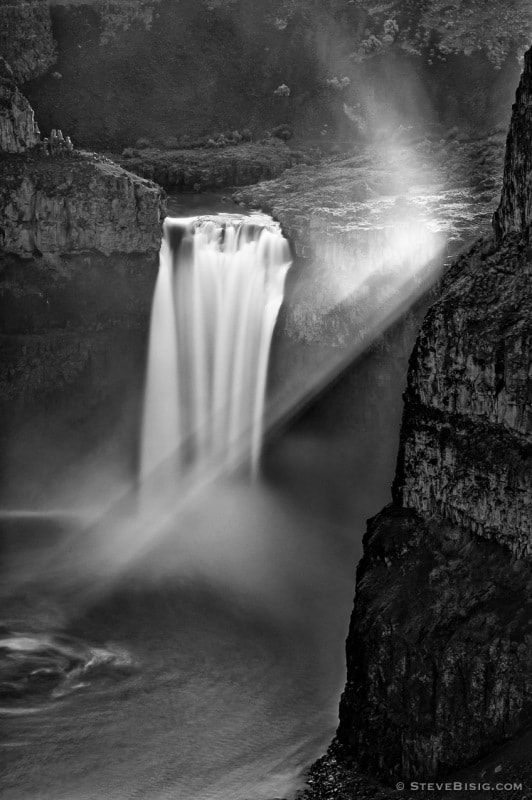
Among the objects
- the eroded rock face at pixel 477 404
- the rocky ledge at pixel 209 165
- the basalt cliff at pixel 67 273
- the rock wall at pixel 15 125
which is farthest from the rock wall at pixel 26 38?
the eroded rock face at pixel 477 404

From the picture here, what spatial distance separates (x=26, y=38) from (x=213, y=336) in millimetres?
36867

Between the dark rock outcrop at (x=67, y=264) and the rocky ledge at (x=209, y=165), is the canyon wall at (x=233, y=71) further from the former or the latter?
the dark rock outcrop at (x=67, y=264)

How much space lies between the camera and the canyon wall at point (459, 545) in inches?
1366

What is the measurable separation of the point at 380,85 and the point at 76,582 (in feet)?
157

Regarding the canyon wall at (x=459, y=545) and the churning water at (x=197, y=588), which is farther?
the churning water at (x=197, y=588)

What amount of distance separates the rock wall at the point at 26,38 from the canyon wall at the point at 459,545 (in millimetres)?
56046

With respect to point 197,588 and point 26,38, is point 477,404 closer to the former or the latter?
point 197,588

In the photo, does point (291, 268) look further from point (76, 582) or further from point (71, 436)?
point (76, 582)

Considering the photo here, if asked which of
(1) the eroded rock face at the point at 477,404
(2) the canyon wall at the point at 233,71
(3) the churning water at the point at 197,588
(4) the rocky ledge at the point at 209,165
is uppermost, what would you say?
(2) the canyon wall at the point at 233,71

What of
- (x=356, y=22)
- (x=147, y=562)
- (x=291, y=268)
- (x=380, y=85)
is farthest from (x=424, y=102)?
(x=147, y=562)

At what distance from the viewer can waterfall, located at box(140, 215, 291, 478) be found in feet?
204

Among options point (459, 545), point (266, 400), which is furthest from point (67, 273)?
point (459, 545)

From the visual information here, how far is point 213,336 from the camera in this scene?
61.9 meters

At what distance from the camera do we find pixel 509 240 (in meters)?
38.2
